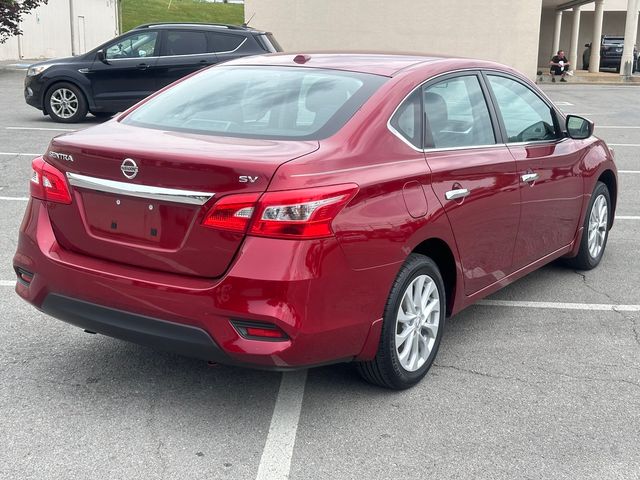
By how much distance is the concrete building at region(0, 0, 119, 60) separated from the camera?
39.0m

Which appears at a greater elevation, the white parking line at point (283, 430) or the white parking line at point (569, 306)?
the white parking line at point (283, 430)

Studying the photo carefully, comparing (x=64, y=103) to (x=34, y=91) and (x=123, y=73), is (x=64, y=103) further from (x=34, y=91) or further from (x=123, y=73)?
(x=123, y=73)

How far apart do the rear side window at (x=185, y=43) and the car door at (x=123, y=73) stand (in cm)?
38

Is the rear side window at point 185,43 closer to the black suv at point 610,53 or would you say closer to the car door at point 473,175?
the car door at point 473,175

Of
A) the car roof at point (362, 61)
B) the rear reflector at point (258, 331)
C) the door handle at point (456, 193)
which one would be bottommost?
the rear reflector at point (258, 331)

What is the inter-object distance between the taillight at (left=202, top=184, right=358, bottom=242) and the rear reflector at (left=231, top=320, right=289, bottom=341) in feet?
1.19

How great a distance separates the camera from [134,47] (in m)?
14.8

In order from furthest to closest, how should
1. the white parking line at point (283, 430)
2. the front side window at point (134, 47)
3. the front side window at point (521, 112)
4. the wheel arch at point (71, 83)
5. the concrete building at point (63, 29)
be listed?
the concrete building at point (63, 29) < the front side window at point (134, 47) < the wheel arch at point (71, 83) < the front side window at point (521, 112) < the white parking line at point (283, 430)

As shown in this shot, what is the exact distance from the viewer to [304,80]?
169 inches

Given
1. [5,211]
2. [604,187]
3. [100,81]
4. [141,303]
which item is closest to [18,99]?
[100,81]

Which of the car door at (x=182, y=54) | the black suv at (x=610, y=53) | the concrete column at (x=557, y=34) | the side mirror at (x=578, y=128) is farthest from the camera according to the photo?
the black suv at (x=610, y=53)

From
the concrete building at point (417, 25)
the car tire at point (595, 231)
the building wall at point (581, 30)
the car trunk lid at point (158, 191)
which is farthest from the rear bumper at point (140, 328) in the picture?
the building wall at point (581, 30)

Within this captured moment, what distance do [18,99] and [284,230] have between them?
17.6 meters

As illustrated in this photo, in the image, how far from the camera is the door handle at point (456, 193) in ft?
13.5
